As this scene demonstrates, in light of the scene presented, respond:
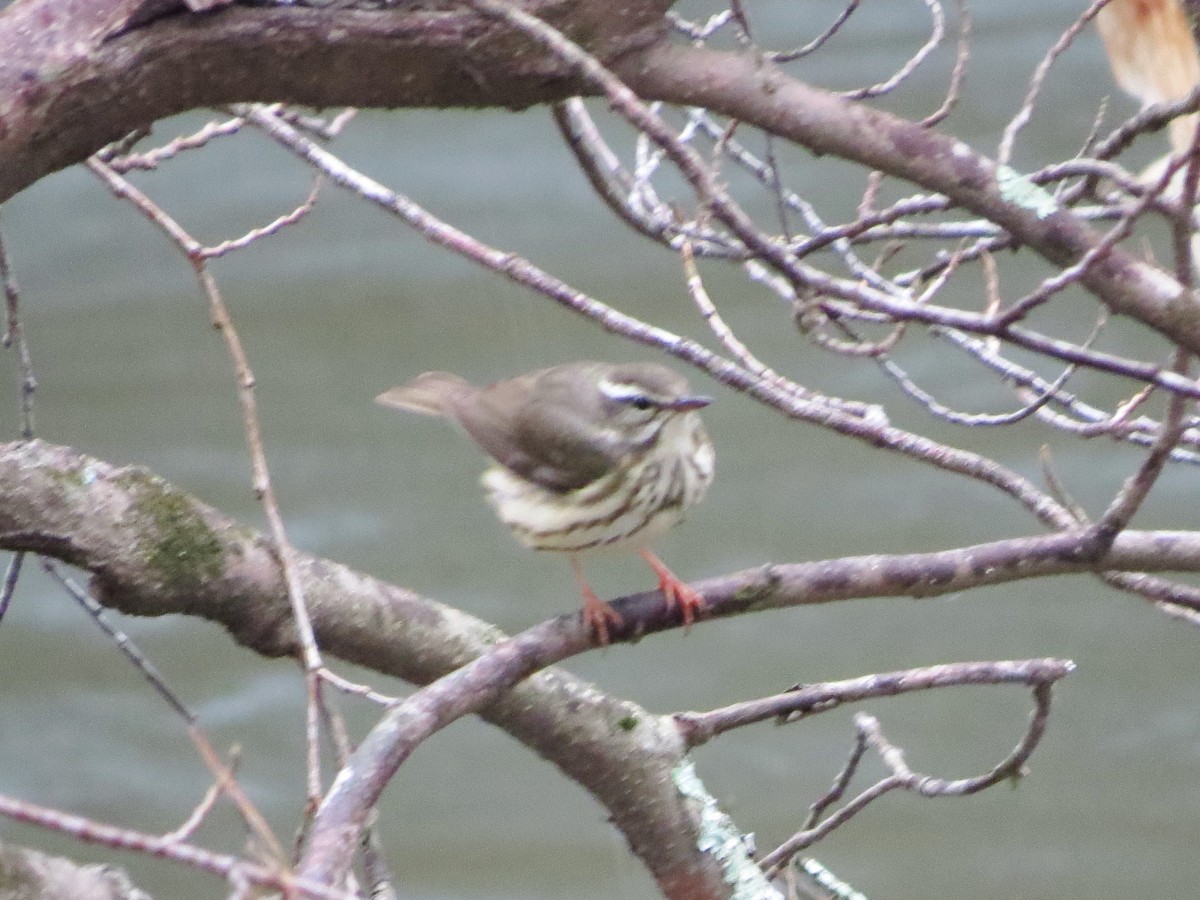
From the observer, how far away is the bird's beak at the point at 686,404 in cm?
256

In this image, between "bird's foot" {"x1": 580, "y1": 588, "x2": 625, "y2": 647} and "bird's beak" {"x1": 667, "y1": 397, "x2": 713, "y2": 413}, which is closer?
"bird's foot" {"x1": 580, "y1": 588, "x2": 625, "y2": 647}

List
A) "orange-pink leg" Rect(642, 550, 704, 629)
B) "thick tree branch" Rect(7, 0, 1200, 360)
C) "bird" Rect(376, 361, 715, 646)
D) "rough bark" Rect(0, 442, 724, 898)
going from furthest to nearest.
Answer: "bird" Rect(376, 361, 715, 646) < "rough bark" Rect(0, 442, 724, 898) < "orange-pink leg" Rect(642, 550, 704, 629) < "thick tree branch" Rect(7, 0, 1200, 360)

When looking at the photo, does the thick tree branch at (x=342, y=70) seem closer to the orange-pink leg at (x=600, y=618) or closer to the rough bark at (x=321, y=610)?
the rough bark at (x=321, y=610)

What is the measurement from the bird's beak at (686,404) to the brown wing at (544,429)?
0.11 m

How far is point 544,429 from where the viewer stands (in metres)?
2.66

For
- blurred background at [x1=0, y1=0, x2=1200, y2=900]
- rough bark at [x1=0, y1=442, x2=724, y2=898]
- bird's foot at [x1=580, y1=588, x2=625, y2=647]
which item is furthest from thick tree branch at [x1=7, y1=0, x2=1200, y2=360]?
blurred background at [x1=0, y1=0, x2=1200, y2=900]

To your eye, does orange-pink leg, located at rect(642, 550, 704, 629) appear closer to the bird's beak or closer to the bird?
the bird

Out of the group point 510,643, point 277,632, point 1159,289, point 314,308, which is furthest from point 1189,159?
point 314,308

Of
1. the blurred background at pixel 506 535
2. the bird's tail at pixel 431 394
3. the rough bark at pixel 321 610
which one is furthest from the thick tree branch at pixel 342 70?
the blurred background at pixel 506 535

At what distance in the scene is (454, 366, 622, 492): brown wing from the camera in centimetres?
260

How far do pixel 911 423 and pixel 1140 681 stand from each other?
1158mm

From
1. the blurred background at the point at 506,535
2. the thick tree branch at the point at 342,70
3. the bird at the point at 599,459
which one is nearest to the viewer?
the thick tree branch at the point at 342,70

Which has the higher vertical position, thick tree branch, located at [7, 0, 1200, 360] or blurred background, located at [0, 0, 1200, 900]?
thick tree branch, located at [7, 0, 1200, 360]

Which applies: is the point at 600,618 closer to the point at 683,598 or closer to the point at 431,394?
the point at 683,598
